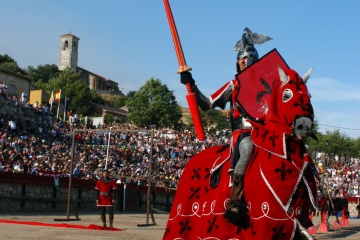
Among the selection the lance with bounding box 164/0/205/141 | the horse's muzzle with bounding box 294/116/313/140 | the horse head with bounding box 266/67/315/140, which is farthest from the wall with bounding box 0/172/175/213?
the horse's muzzle with bounding box 294/116/313/140

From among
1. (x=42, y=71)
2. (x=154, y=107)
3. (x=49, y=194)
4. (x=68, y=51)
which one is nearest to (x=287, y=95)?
(x=49, y=194)

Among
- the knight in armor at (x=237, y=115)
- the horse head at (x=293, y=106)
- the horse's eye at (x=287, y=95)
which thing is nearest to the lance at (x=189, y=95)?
the knight in armor at (x=237, y=115)

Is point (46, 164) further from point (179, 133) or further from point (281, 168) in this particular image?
point (281, 168)

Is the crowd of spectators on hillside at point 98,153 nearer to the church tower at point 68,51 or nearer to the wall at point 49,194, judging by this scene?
the wall at point 49,194

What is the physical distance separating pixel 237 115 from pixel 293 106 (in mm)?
1200

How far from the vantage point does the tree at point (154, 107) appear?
88125mm

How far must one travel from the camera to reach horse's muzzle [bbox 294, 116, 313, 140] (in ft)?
19.5

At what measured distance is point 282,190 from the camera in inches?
234

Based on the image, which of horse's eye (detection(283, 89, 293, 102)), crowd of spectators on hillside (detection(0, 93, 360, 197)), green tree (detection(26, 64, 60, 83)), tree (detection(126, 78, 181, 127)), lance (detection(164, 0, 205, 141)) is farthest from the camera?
green tree (detection(26, 64, 60, 83))

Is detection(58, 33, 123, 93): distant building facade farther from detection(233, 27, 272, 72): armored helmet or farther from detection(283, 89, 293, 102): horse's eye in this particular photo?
detection(283, 89, 293, 102): horse's eye

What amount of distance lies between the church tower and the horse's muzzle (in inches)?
6100

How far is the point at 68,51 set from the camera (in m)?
159

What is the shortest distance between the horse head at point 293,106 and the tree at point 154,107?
8121cm

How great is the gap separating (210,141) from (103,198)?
2221 cm
